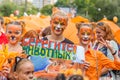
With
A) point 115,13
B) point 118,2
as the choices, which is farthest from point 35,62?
point 118,2

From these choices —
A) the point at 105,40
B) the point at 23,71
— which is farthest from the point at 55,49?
the point at 23,71

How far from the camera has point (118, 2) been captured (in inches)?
2395

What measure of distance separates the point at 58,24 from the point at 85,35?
39 centimetres

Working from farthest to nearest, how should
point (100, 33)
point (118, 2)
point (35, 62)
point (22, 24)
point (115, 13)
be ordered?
point (118, 2), point (115, 13), point (100, 33), point (22, 24), point (35, 62)

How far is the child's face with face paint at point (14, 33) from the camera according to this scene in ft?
24.6

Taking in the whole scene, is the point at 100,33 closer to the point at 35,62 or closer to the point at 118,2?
the point at 35,62

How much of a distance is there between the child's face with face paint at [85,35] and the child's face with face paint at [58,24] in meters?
0.26

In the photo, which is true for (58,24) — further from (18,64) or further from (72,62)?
(18,64)

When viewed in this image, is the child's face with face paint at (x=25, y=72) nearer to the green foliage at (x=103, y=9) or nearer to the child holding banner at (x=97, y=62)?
the child holding banner at (x=97, y=62)

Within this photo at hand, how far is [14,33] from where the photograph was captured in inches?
295

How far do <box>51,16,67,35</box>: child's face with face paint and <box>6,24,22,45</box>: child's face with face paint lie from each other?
460mm

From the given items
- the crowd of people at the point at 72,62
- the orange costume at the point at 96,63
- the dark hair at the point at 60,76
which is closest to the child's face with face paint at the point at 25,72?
the crowd of people at the point at 72,62

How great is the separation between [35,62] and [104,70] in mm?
1205

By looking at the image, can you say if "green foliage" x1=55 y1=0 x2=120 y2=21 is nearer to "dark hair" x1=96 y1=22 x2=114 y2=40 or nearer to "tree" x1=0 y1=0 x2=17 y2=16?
"tree" x1=0 y1=0 x2=17 y2=16
